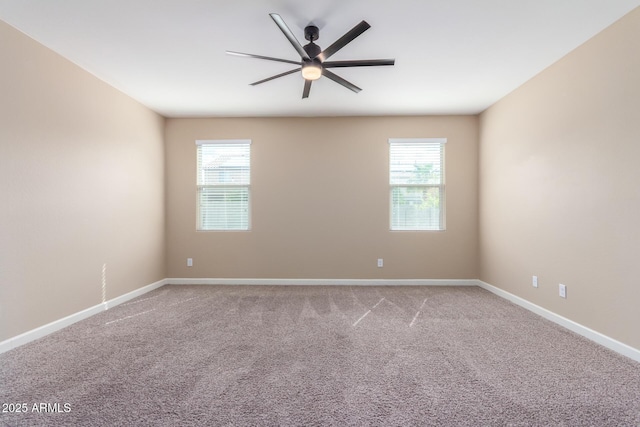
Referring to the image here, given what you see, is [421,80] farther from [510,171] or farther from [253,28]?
[253,28]

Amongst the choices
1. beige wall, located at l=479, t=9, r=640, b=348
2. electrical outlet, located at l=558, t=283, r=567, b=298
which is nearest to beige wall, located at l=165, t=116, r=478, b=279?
beige wall, located at l=479, t=9, r=640, b=348

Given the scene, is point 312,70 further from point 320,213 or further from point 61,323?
point 61,323

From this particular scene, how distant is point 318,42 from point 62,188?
2.85 meters

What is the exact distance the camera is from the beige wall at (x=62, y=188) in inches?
91.4

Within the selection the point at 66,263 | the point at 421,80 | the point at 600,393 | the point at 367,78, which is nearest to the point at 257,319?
the point at 66,263

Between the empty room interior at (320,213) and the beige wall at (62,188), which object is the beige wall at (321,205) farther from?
the beige wall at (62,188)

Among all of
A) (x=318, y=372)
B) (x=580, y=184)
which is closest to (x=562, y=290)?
(x=580, y=184)

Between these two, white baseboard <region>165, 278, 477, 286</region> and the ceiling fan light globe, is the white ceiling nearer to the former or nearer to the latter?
the ceiling fan light globe

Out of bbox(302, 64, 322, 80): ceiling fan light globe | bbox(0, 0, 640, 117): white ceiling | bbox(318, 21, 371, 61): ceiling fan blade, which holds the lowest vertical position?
bbox(302, 64, 322, 80): ceiling fan light globe

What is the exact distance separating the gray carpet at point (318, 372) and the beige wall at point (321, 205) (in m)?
1.25

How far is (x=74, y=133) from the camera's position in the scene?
2.90 m

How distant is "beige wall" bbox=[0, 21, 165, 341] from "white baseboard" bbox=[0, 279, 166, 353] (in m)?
0.05

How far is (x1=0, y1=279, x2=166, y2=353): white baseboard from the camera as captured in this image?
2.29 meters

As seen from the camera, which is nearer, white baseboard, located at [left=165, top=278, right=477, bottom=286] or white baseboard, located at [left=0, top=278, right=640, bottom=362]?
white baseboard, located at [left=0, top=278, right=640, bottom=362]
